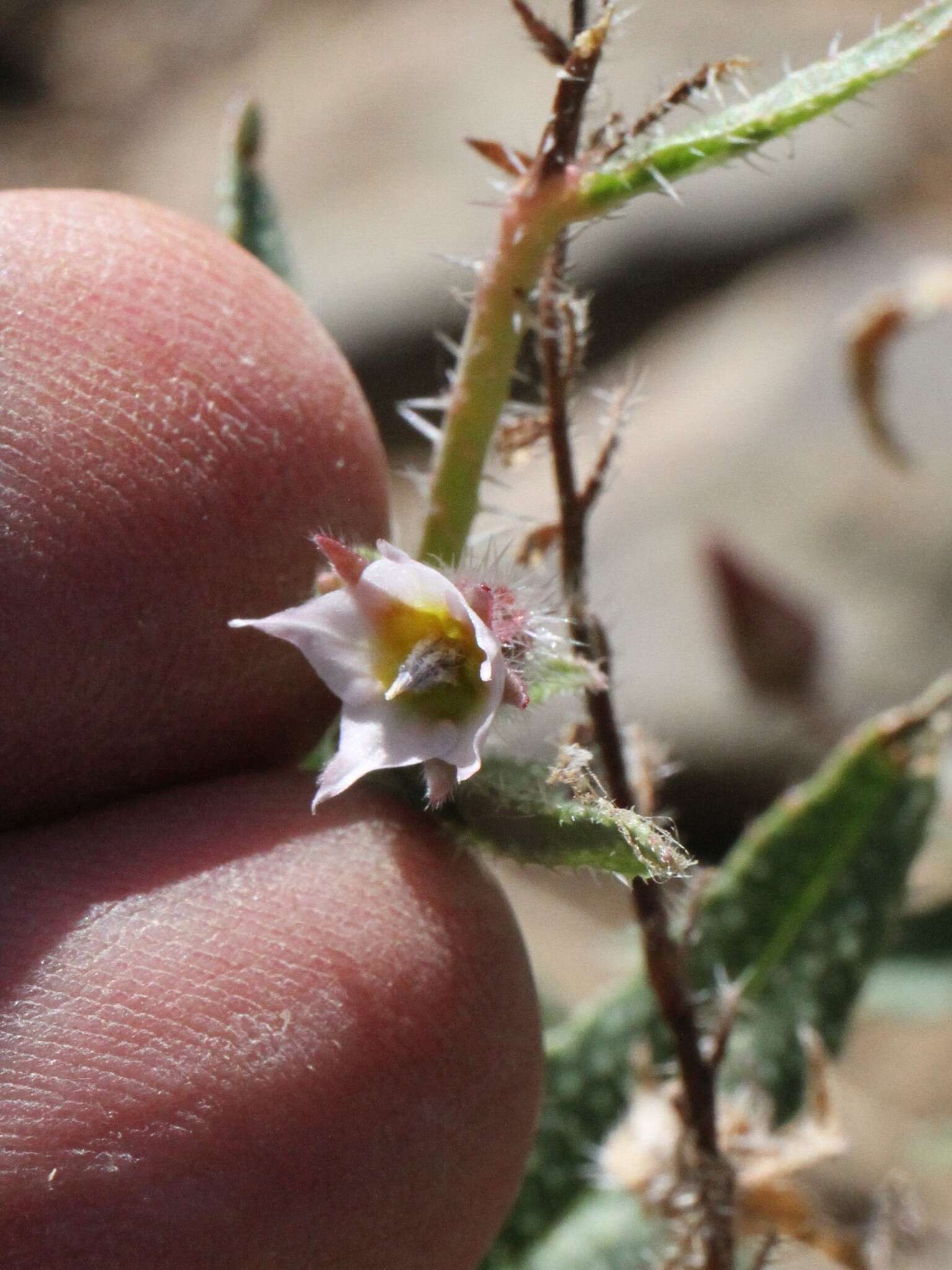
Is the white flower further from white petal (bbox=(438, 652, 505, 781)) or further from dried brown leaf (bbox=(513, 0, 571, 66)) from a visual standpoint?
dried brown leaf (bbox=(513, 0, 571, 66))

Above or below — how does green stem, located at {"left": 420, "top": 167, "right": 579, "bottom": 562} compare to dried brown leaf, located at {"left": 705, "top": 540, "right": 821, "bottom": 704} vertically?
above

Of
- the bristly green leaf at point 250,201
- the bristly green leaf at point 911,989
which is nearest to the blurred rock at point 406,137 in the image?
the bristly green leaf at point 911,989

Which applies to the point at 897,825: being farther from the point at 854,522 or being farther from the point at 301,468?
the point at 854,522

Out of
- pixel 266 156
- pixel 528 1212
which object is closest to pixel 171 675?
pixel 528 1212

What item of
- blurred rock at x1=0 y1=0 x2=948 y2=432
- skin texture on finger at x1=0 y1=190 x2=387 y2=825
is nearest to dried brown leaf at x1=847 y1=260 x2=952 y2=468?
skin texture on finger at x1=0 y1=190 x2=387 y2=825

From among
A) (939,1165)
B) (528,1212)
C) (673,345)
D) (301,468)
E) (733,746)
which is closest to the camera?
(301,468)

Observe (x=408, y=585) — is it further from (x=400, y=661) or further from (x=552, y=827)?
(x=552, y=827)

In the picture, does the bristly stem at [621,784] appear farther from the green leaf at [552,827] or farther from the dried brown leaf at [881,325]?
the dried brown leaf at [881,325]

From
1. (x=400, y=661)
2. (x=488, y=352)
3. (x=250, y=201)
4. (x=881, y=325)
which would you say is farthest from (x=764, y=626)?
(x=400, y=661)
